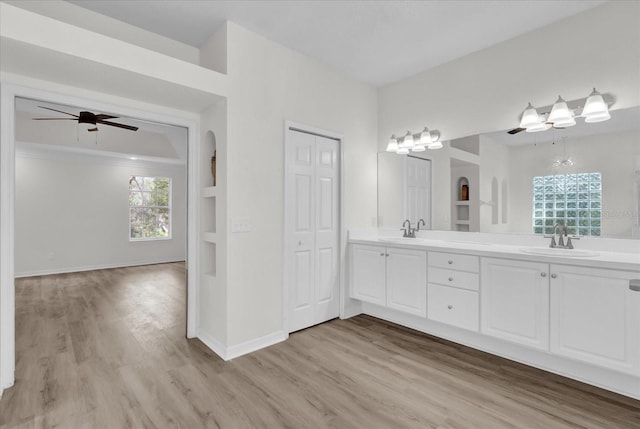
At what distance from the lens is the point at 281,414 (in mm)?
1871

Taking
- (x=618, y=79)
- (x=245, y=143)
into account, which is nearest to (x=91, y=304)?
(x=245, y=143)

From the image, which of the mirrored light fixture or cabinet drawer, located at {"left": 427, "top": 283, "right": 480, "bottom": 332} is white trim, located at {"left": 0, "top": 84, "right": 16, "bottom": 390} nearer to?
cabinet drawer, located at {"left": 427, "top": 283, "right": 480, "bottom": 332}

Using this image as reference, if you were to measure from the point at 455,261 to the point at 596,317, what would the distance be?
950 mm

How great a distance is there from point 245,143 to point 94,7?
1482mm

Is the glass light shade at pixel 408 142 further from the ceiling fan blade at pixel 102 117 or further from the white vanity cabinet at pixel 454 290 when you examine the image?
the ceiling fan blade at pixel 102 117

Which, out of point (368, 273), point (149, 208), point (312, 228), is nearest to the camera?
point (312, 228)

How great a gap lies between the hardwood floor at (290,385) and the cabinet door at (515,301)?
30 centimetres

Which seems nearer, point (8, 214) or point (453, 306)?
point (8, 214)

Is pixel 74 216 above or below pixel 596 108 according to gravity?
below

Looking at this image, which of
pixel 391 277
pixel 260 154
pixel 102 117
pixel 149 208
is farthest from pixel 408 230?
pixel 149 208

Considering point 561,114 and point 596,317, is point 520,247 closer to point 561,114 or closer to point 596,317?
point 596,317

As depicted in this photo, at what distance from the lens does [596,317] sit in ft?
6.49

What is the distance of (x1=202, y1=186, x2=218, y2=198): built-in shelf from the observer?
274 cm

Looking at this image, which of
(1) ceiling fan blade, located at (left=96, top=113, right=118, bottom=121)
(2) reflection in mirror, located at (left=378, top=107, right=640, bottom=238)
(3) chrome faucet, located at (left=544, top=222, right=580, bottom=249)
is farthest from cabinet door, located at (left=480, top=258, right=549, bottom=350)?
(1) ceiling fan blade, located at (left=96, top=113, right=118, bottom=121)
